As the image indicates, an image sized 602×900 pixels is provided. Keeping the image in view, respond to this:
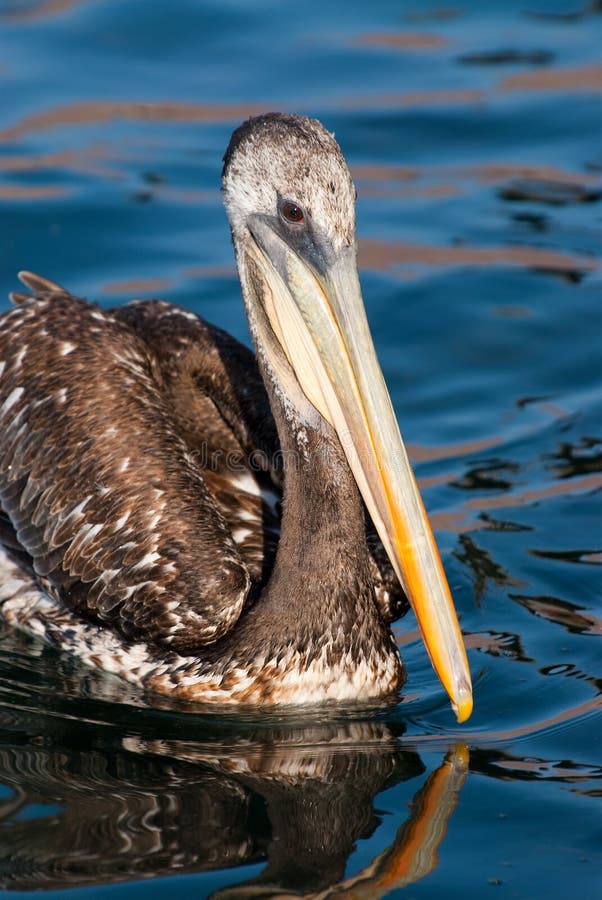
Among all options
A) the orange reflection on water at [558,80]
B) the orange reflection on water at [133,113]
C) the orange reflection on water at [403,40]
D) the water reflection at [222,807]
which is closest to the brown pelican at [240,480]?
the water reflection at [222,807]

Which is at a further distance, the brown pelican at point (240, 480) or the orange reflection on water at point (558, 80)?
the orange reflection on water at point (558, 80)

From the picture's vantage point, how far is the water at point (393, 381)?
500cm

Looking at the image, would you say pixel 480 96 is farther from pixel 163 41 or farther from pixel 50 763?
pixel 50 763

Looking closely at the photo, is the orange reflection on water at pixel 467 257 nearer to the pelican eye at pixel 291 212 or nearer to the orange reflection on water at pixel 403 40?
the orange reflection on water at pixel 403 40

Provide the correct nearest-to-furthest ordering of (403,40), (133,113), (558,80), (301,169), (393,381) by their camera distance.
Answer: (301,169), (393,381), (133,113), (558,80), (403,40)

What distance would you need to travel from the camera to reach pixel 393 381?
29.8 feet

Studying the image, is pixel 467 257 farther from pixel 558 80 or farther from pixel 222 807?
pixel 222 807

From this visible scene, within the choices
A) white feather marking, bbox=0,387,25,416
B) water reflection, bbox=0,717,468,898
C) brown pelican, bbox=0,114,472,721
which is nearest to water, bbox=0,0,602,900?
water reflection, bbox=0,717,468,898

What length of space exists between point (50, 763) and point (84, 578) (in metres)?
0.86

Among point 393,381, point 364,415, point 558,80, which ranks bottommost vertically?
point 393,381

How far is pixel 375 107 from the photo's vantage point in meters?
12.7

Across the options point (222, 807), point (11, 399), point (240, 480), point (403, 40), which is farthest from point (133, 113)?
point (222, 807)

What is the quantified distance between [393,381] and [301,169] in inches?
153

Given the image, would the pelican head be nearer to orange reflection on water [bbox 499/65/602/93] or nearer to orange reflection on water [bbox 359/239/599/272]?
orange reflection on water [bbox 359/239/599/272]
